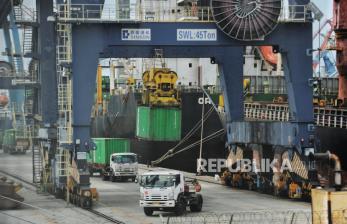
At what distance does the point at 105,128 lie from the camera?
95.1 metres

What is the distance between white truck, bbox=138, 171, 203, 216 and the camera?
1635 inches

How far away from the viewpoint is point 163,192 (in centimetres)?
4150

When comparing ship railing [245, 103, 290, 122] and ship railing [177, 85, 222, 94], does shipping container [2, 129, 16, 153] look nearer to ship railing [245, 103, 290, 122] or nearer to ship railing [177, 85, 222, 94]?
ship railing [245, 103, 290, 122]

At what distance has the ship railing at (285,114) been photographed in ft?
179

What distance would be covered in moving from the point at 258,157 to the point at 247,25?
10472mm

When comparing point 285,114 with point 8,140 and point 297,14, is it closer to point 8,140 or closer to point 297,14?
point 297,14

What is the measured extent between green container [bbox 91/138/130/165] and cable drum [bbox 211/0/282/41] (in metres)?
24.6

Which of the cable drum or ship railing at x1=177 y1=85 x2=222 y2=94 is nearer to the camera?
the cable drum

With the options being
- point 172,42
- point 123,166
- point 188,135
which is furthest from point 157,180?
point 188,135

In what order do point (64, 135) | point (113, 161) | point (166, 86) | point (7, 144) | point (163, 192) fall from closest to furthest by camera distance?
1. point (7, 144)
2. point (163, 192)
3. point (64, 135)
4. point (113, 161)
5. point (166, 86)

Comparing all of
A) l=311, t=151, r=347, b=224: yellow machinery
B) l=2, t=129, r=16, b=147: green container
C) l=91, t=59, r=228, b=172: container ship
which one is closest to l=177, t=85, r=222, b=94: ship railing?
l=91, t=59, r=228, b=172: container ship

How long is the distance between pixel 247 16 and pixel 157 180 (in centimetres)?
1088

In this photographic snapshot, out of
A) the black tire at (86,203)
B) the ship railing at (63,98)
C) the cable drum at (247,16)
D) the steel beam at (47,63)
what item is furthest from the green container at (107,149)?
the cable drum at (247,16)

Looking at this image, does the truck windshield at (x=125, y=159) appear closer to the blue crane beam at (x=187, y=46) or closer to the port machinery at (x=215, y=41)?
the blue crane beam at (x=187, y=46)
